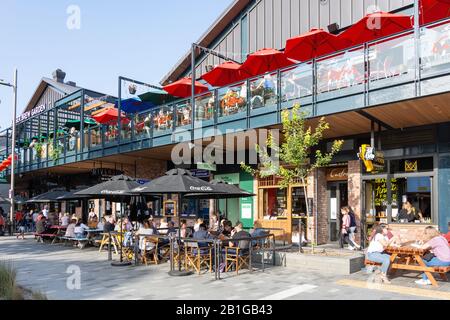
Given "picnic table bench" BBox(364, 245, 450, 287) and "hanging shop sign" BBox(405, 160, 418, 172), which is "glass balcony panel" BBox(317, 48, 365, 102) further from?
"picnic table bench" BBox(364, 245, 450, 287)

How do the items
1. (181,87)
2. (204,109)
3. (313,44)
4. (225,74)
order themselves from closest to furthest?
(313,44), (204,109), (225,74), (181,87)

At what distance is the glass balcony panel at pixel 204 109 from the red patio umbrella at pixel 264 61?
2.55 m

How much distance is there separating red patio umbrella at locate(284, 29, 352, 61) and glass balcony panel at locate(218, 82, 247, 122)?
2.40 metres

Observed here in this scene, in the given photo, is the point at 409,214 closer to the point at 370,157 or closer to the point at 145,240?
the point at 370,157

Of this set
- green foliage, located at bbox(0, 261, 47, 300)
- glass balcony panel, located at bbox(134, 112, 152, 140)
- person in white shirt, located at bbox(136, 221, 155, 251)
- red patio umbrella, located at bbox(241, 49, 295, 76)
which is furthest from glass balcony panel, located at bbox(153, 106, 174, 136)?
green foliage, located at bbox(0, 261, 47, 300)

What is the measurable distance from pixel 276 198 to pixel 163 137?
479 cm

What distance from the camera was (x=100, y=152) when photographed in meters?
18.9

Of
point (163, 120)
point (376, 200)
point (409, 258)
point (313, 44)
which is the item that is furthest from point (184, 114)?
point (409, 258)

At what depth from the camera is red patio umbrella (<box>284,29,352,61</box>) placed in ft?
43.8

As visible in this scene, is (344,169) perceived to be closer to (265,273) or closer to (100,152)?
(265,273)

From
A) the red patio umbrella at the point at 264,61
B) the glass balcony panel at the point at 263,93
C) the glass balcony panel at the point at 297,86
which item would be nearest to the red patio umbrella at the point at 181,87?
the red patio umbrella at the point at 264,61

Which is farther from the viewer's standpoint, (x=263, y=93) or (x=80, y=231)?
(x=80, y=231)

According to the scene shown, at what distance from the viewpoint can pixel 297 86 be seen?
11562mm

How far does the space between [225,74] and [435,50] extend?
28.7 ft
